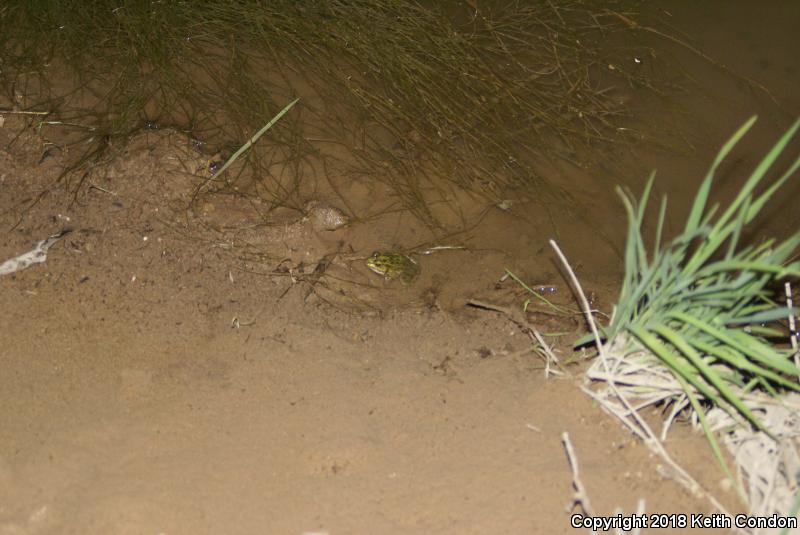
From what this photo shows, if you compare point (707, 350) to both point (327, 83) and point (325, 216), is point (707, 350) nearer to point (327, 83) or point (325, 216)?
point (325, 216)

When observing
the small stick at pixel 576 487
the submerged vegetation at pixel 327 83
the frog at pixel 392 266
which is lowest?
the frog at pixel 392 266

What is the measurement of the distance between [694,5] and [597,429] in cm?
364

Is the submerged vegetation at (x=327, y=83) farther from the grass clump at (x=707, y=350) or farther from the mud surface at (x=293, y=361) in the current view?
the grass clump at (x=707, y=350)

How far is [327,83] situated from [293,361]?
75.6 inches

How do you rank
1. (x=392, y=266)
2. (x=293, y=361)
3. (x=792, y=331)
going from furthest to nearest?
(x=392, y=266) → (x=293, y=361) → (x=792, y=331)

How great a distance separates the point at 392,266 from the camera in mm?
2979

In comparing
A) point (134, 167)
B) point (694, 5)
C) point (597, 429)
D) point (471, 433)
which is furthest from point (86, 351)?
point (694, 5)

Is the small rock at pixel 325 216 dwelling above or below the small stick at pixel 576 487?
below

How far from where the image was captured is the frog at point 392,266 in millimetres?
2969

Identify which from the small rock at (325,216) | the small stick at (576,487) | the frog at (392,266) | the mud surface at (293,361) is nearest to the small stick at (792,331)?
the mud surface at (293,361)

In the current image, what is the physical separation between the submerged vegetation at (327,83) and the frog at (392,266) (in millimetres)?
358

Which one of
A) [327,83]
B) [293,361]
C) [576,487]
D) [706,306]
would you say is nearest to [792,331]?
[706,306]

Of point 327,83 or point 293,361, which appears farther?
point 327,83

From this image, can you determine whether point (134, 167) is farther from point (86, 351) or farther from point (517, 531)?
point (517, 531)
